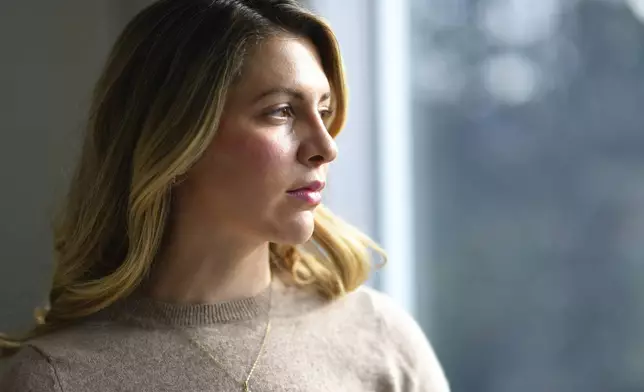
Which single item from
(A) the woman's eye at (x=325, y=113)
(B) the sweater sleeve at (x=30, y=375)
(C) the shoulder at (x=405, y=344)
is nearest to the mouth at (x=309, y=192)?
(A) the woman's eye at (x=325, y=113)

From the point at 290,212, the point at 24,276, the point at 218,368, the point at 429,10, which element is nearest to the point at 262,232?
the point at 290,212

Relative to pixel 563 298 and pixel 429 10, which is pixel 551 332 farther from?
pixel 429 10

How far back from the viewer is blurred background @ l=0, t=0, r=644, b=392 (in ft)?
4.11

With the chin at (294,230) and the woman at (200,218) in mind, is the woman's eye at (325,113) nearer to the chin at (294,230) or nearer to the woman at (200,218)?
the woman at (200,218)

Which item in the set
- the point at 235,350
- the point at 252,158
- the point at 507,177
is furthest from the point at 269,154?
the point at 507,177

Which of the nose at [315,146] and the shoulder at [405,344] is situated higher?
the nose at [315,146]

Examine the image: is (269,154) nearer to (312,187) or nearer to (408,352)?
(312,187)

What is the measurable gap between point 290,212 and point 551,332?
526 millimetres

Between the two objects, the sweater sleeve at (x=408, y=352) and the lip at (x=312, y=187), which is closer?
the lip at (x=312, y=187)

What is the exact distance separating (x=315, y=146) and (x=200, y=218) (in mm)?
162

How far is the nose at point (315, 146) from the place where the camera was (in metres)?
1.01

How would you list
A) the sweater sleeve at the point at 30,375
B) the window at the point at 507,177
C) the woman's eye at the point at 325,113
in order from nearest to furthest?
the sweater sleeve at the point at 30,375, the woman's eye at the point at 325,113, the window at the point at 507,177

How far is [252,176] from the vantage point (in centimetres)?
98

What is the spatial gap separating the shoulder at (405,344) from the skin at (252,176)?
0.68 feet
